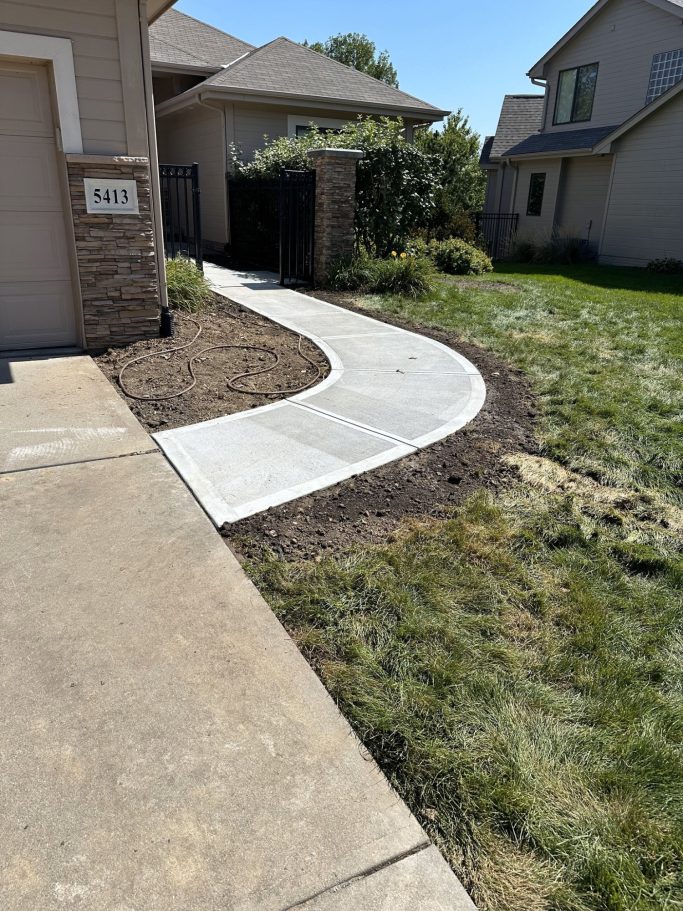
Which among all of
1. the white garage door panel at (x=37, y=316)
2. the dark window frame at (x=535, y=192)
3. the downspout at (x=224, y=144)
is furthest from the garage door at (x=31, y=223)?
the dark window frame at (x=535, y=192)

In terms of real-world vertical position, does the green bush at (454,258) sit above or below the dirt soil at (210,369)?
above

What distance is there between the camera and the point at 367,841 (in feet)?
6.00

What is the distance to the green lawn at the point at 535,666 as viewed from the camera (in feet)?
6.01

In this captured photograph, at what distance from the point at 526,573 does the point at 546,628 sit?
16.5 inches

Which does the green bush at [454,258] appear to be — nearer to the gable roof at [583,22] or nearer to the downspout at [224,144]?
the downspout at [224,144]

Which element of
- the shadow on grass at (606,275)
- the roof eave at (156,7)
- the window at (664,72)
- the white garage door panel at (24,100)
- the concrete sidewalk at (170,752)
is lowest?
the concrete sidewalk at (170,752)

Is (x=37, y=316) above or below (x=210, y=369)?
above

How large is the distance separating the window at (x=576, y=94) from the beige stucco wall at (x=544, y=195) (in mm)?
1646

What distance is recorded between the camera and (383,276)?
421 inches

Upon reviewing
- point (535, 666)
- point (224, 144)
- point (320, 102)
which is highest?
point (320, 102)

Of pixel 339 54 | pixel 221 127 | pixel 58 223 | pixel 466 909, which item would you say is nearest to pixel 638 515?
pixel 466 909

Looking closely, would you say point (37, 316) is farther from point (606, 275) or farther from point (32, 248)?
point (606, 275)

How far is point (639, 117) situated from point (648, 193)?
1914 millimetres

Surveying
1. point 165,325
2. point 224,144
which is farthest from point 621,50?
point 165,325
